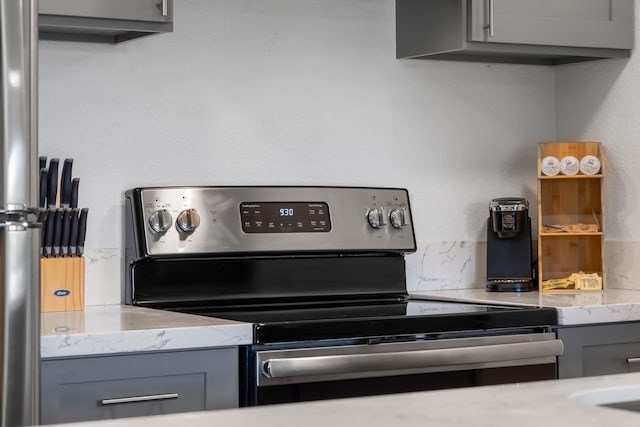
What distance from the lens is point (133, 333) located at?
1.94 m

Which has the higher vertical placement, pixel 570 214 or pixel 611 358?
pixel 570 214

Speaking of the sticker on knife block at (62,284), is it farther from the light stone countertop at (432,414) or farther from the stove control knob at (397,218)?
the light stone countertop at (432,414)

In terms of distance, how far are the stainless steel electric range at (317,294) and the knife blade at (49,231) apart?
0.77ft

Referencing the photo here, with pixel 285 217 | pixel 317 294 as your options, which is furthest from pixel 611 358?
pixel 285 217

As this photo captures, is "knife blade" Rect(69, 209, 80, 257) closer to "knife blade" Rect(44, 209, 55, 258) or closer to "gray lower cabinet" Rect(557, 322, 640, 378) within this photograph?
"knife blade" Rect(44, 209, 55, 258)

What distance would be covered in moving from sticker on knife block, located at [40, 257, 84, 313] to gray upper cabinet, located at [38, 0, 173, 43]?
53 centimetres

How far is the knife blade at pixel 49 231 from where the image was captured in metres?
2.29

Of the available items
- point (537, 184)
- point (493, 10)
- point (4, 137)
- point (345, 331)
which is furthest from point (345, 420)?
point (537, 184)

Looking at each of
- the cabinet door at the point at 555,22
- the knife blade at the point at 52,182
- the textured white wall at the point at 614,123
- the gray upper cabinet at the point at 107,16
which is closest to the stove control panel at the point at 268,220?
the knife blade at the point at 52,182

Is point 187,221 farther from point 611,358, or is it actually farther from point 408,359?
point 611,358

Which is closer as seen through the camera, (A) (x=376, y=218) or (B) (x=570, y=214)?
(A) (x=376, y=218)

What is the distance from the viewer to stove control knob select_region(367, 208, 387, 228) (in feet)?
8.98

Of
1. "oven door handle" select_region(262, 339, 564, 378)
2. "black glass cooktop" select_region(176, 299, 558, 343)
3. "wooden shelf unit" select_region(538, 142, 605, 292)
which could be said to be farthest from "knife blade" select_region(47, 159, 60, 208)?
"wooden shelf unit" select_region(538, 142, 605, 292)

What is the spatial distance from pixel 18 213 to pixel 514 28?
1632 mm
